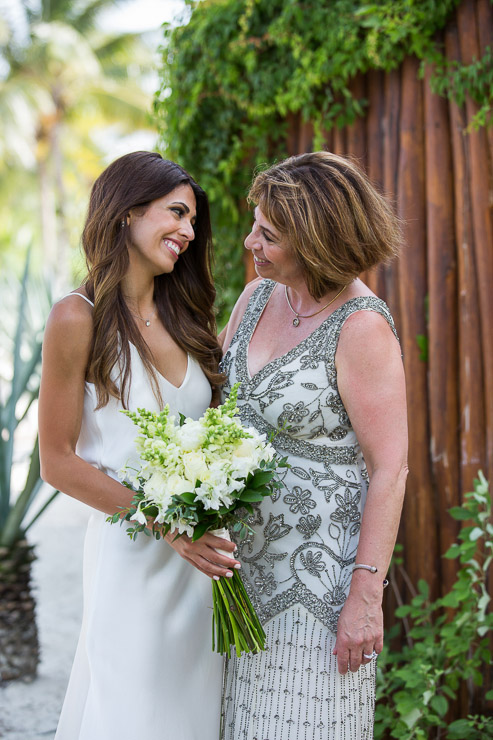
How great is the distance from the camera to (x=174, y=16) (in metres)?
4.85

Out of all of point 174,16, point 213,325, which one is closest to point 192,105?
point 174,16

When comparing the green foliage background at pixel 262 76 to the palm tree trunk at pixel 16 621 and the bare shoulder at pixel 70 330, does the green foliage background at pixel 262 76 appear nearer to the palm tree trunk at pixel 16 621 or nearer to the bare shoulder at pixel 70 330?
the bare shoulder at pixel 70 330

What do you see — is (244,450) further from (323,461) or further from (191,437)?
(323,461)

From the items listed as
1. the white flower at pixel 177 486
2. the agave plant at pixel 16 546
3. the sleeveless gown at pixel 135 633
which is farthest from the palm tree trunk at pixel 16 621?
the white flower at pixel 177 486

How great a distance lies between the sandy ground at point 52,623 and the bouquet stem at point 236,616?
2.34m

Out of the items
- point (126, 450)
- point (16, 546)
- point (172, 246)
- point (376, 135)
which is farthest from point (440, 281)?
point (16, 546)

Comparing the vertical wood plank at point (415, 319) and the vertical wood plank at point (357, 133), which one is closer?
the vertical wood plank at point (415, 319)

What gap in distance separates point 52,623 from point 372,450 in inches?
175

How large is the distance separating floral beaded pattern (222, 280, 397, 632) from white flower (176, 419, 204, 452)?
0.38 meters

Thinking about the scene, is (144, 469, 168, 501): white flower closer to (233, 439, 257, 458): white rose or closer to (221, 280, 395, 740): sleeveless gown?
(233, 439, 257, 458): white rose

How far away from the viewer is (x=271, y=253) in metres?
2.65

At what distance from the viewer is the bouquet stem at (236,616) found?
2.44 metres

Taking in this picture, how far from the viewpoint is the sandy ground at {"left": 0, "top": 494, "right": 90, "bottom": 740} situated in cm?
444

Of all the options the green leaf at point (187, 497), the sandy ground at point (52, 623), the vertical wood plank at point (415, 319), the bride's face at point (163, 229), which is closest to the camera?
the green leaf at point (187, 497)
